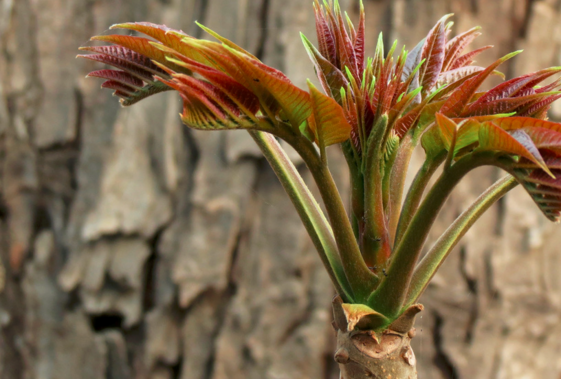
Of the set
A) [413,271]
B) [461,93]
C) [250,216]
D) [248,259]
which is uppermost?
[461,93]

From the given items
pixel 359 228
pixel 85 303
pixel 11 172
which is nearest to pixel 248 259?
pixel 85 303

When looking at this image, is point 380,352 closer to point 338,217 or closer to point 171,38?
point 338,217

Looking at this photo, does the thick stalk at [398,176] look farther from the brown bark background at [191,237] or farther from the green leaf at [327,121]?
the brown bark background at [191,237]

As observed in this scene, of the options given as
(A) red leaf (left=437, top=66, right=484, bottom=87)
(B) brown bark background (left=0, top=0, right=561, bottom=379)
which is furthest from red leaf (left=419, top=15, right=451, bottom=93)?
(B) brown bark background (left=0, top=0, right=561, bottom=379)

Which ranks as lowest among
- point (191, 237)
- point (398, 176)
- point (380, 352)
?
point (191, 237)

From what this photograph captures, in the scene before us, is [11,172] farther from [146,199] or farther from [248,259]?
[248,259]

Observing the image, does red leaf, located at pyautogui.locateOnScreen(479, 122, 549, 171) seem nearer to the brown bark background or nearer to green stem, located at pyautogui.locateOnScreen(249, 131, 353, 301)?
green stem, located at pyautogui.locateOnScreen(249, 131, 353, 301)

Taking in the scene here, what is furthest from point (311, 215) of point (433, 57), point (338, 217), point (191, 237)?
point (191, 237)
